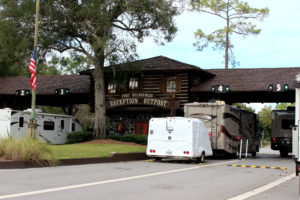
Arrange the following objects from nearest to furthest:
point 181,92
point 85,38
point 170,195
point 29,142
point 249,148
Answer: point 170,195 → point 29,142 → point 249,148 → point 85,38 → point 181,92

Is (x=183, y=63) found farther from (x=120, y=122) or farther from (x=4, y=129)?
(x=4, y=129)

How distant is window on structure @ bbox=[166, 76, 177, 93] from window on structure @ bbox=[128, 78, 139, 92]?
280 centimetres

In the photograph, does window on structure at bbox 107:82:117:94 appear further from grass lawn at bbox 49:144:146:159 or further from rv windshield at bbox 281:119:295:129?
rv windshield at bbox 281:119:295:129

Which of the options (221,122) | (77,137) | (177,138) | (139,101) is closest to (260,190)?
(177,138)

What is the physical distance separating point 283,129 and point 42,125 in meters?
17.8

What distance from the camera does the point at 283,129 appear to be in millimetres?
29516

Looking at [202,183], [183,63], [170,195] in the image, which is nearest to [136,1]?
[183,63]

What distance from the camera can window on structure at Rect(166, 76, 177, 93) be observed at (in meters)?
34.1

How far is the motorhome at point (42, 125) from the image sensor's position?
95.7 feet

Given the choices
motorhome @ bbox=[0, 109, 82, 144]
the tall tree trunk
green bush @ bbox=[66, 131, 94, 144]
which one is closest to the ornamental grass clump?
motorhome @ bbox=[0, 109, 82, 144]

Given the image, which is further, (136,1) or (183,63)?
(183,63)

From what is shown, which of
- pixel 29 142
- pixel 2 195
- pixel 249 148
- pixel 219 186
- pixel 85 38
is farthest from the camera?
pixel 85 38

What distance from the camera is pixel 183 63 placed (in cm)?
3384

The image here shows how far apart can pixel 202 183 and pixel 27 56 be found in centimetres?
2137
